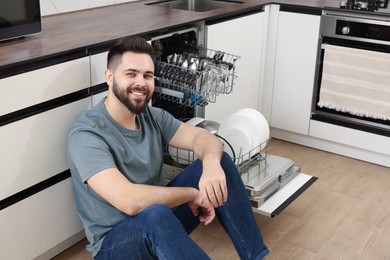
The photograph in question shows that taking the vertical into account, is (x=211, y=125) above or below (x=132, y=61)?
below

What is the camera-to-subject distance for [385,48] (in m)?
3.18

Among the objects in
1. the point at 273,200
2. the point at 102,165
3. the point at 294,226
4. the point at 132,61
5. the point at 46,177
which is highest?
the point at 132,61

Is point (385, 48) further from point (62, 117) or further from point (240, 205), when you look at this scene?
point (62, 117)

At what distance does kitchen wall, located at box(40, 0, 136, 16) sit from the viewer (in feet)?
9.48

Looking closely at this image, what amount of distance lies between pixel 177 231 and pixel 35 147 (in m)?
0.68

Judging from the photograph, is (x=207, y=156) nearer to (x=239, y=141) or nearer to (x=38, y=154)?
(x=239, y=141)

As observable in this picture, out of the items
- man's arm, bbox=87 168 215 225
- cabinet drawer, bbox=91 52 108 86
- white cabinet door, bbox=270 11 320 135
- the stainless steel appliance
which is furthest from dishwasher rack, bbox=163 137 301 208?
the stainless steel appliance

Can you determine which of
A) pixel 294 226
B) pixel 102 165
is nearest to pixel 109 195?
pixel 102 165

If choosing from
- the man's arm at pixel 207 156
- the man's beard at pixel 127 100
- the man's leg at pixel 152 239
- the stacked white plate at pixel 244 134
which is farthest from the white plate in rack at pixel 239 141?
the man's leg at pixel 152 239

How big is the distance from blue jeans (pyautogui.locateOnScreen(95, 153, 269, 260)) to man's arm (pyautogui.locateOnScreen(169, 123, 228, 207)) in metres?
0.06

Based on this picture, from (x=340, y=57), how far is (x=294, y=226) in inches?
43.1

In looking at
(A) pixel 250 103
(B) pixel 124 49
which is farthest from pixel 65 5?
(A) pixel 250 103

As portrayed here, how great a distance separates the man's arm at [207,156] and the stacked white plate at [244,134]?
1.04 ft

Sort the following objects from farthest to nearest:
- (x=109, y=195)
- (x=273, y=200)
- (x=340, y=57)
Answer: (x=340, y=57) < (x=273, y=200) < (x=109, y=195)
